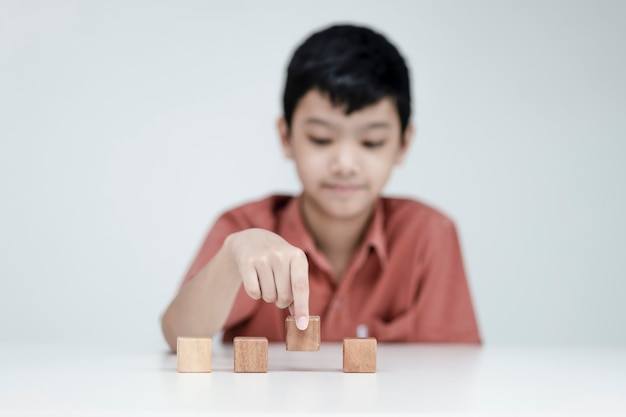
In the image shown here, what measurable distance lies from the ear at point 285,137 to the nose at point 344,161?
0.17 m

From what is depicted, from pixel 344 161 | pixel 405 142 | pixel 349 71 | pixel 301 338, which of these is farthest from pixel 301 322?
pixel 405 142

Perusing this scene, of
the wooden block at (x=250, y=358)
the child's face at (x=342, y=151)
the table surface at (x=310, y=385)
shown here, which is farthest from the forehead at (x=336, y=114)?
the wooden block at (x=250, y=358)

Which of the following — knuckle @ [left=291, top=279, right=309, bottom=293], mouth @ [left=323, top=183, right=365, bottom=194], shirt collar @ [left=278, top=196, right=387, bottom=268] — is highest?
mouth @ [left=323, top=183, right=365, bottom=194]

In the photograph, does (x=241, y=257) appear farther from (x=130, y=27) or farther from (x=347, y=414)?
(x=130, y=27)

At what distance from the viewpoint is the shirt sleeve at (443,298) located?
69.2 inches

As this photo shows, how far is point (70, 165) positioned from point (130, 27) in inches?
19.1

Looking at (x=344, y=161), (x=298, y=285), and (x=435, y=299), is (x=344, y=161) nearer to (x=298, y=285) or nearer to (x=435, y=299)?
(x=435, y=299)

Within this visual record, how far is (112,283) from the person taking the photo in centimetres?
273

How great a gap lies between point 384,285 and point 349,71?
0.44 meters

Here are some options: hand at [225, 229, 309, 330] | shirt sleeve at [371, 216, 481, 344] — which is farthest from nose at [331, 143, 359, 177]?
hand at [225, 229, 309, 330]

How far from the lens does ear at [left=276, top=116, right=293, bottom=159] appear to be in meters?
1.77

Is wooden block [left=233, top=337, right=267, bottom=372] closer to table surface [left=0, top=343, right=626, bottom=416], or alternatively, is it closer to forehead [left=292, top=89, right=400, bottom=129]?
table surface [left=0, top=343, right=626, bottom=416]

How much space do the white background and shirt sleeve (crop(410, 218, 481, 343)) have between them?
0.91 metres

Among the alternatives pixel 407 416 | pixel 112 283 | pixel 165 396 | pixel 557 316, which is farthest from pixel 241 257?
pixel 557 316
